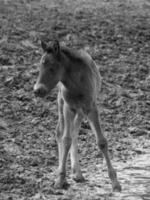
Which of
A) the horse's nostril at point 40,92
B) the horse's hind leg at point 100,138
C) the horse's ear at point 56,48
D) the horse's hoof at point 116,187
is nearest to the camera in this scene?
the horse's nostril at point 40,92

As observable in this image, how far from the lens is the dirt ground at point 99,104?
7.90 m

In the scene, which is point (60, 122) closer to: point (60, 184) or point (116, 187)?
point (60, 184)

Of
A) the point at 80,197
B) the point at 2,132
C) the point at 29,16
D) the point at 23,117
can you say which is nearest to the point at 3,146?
the point at 2,132

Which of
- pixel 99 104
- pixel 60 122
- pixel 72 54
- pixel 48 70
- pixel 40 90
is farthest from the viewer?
pixel 99 104

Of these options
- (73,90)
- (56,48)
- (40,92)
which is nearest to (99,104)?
(73,90)

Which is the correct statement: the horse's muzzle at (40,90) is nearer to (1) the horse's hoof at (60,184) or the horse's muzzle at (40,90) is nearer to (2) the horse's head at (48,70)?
(2) the horse's head at (48,70)

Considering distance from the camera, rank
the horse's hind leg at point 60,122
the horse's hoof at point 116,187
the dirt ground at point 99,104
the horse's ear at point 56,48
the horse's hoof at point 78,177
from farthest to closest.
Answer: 1. the horse's hind leg at point 60,122
2. the horse's hoof at point 78,177
3. the dirt ground at point 99,104
4. the horse's hoof at point 116,187
5. the horse's ear at point 56,48

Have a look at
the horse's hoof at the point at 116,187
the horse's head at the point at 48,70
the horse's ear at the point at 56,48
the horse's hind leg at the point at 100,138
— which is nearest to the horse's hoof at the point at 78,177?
the horse's hind leg at the point at 100,138

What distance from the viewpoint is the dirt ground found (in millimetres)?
7902

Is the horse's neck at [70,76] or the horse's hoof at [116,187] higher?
the horse's neck at [70,76]

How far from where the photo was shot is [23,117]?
1039cm

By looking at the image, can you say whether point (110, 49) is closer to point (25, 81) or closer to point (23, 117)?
point (25, 81)

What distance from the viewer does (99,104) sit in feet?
37.7

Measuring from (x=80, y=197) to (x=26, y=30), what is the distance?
7838 millimetres
